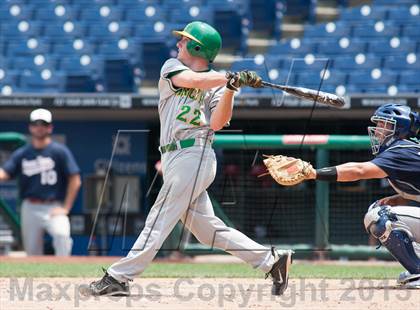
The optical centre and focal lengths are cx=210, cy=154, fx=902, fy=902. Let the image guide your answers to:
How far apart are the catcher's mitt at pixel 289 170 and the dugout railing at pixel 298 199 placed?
13.3 feet

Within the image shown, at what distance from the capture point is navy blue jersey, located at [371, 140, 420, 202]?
5133 mm

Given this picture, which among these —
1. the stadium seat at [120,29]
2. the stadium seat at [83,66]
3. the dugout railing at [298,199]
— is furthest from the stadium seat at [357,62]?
the stadium seat at [83,66]

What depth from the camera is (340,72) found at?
10.8 meters

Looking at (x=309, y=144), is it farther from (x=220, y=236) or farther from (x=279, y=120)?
(x=220, y=236)

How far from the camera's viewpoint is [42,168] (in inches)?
344

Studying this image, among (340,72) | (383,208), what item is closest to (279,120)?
(340,72)

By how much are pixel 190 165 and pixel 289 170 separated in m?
0.55

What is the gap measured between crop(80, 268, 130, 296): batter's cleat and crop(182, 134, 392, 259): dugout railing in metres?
3.98

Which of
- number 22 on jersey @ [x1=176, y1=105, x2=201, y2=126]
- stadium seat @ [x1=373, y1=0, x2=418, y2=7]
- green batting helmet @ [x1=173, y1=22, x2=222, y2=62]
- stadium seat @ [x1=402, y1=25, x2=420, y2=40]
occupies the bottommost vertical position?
number 22 on jersey @ [x1=176, y1=105, x2=201, y2=126]

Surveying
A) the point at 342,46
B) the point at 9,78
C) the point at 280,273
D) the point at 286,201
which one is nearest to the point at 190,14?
Result: the point at 342,46

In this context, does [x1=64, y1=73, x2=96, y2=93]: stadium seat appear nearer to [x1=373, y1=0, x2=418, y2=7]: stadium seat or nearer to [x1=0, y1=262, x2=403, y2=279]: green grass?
[x1=0, y1=262, x2=403, y2=279]: green grass

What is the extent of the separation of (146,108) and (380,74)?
281 cm

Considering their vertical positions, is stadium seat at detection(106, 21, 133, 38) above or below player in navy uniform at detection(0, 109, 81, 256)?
above

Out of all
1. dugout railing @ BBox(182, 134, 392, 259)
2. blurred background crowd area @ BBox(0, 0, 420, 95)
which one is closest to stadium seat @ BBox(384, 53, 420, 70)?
blurred background crowd area @ BBox(0, 0, 420, 95)
